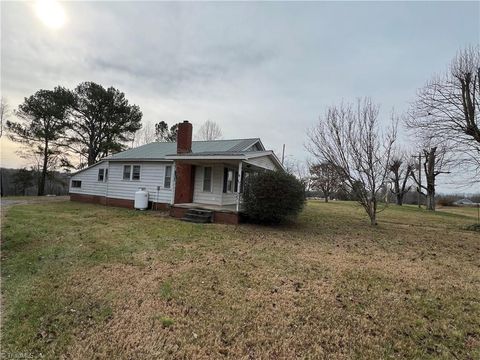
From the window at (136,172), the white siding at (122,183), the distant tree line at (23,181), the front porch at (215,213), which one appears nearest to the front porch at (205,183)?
the front porch at (215,213)

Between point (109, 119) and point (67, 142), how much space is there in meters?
4.93

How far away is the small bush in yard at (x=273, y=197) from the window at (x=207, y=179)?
351 centimetres

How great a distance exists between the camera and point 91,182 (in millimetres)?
18656

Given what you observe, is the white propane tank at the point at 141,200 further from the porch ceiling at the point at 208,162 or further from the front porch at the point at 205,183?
the porch ceiling at the point at 208,162

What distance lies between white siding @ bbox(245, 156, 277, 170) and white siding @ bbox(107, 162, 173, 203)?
16.5ft

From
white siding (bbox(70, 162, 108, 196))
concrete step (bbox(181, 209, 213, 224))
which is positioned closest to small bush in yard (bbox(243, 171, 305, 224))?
concrete step (bbox(181, 209, 213, 224))

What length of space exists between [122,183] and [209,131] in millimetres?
19843

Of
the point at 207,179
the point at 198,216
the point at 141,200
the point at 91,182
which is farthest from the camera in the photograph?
the point at 91,182

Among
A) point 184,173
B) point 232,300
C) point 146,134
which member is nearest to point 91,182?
point 184,173

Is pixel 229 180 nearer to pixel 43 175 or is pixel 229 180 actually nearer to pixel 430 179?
pixel 430 179

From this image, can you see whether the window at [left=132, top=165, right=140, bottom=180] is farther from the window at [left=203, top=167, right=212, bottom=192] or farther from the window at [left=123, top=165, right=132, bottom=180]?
the window at [left=203, top=167, right=212, bottom=192]

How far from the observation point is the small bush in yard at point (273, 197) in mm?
10531

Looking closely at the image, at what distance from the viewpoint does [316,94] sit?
15.3 metres

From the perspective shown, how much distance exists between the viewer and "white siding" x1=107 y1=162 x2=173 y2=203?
50.1 ft
